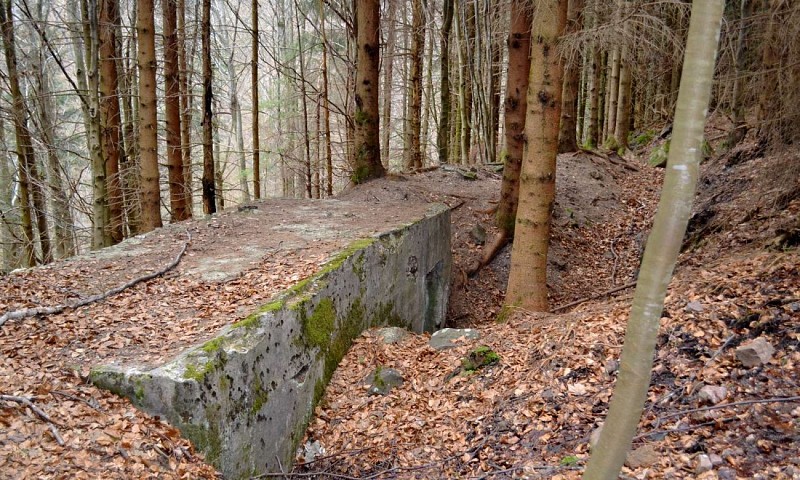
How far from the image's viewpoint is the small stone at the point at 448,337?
5.91 meters

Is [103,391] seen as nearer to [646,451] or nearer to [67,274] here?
[67,274]

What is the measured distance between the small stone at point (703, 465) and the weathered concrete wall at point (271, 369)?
9.68 feet

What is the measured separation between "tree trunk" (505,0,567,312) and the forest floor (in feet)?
1.36

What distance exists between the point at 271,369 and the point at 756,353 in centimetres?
354

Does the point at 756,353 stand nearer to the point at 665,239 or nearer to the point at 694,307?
the point at 694,307

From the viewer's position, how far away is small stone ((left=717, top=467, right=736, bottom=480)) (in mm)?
2772

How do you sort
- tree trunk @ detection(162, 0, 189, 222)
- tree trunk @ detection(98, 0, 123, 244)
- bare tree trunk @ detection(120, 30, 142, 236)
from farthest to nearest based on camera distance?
bare tree trunk @ detection(120, 30, 142, 236)
tree trunk @ detection(162, 0, 189, 222)
tree trunk @ detection(98, 0, 123, 244)

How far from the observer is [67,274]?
16.3 ft

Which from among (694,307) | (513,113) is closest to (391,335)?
(694,307)

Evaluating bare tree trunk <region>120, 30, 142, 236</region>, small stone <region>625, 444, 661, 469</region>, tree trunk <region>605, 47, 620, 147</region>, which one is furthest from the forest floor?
tree trunk <region>605, 47, 620, 147</region>

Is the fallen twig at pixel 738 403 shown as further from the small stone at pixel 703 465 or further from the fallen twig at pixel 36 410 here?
the fallen twig at pixel 36 410

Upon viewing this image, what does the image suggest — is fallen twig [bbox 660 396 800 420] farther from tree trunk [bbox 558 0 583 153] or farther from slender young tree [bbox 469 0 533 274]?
tree trunk [bbox 558 0 583 153]

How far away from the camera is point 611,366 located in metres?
4.13

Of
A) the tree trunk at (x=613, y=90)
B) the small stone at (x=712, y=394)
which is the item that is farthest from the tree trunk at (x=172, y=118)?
→ the tree trunk at (x=613, y=90)
